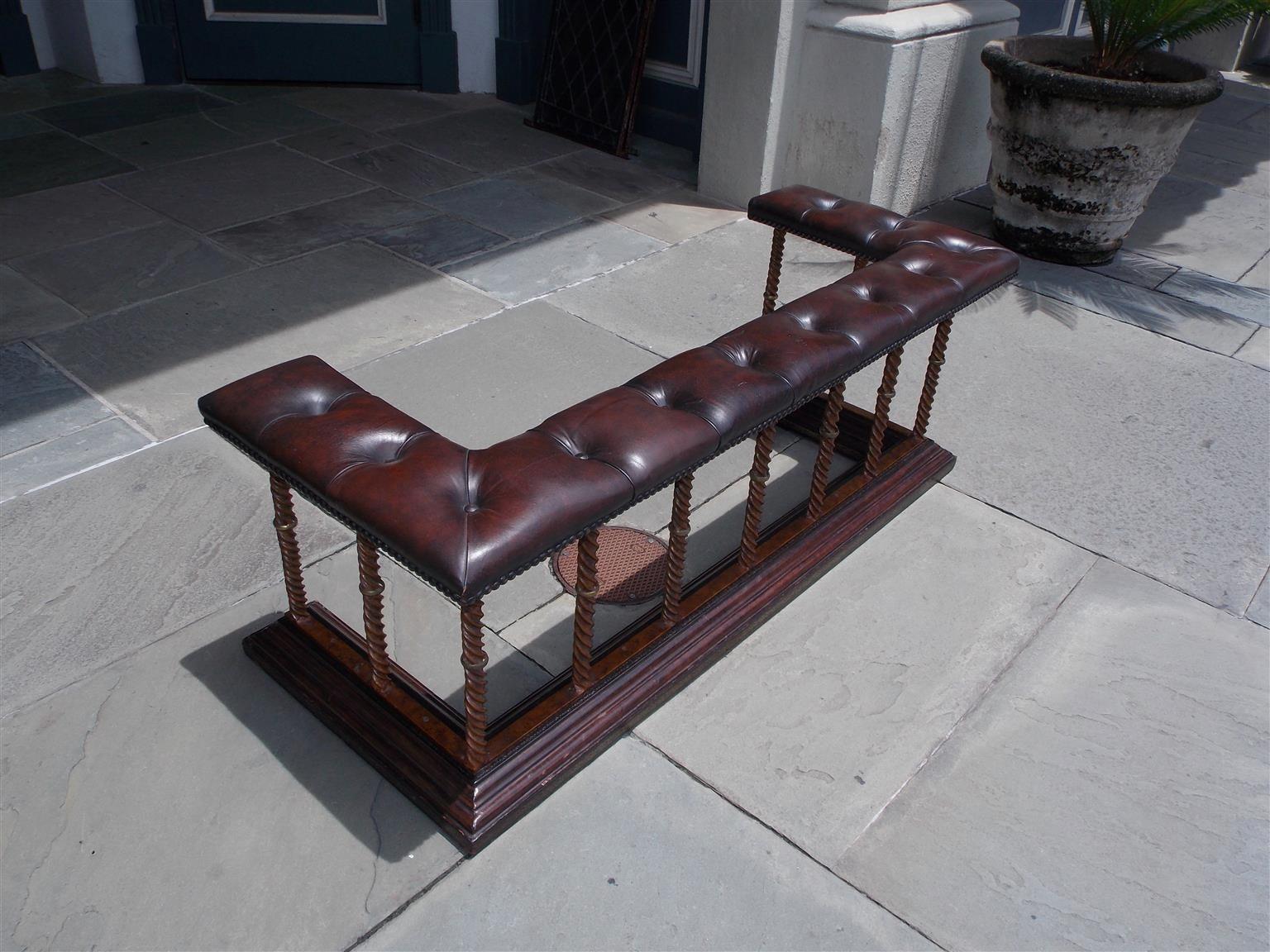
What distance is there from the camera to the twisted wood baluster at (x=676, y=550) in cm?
245

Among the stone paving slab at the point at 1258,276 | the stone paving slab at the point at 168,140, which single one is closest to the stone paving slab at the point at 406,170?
the stone paving slab at the point at 168,140

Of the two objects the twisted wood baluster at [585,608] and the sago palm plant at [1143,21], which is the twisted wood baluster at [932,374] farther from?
the sago palm plant at [1143,21]

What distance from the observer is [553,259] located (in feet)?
15.8

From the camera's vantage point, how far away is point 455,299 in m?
4.42

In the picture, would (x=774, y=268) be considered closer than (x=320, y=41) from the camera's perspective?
Yes

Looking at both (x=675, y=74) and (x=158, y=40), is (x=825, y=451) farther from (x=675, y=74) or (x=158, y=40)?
(x=158, y=40)

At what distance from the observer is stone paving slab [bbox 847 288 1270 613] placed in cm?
325

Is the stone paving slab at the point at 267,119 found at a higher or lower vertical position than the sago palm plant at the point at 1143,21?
lower

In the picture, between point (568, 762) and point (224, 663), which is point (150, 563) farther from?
point (568, 762)

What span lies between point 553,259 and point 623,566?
2210 millimetres

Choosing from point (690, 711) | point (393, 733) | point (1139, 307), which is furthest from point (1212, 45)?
point (393, 733)

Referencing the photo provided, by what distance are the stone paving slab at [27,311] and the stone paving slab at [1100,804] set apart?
11.4 feet

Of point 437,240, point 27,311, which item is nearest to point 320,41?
point 437,240

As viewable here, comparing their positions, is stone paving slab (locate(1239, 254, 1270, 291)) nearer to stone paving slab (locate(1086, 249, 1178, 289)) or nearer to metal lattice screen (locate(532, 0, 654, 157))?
stone paving slab (locate(1086, 249, 1178, 289))
